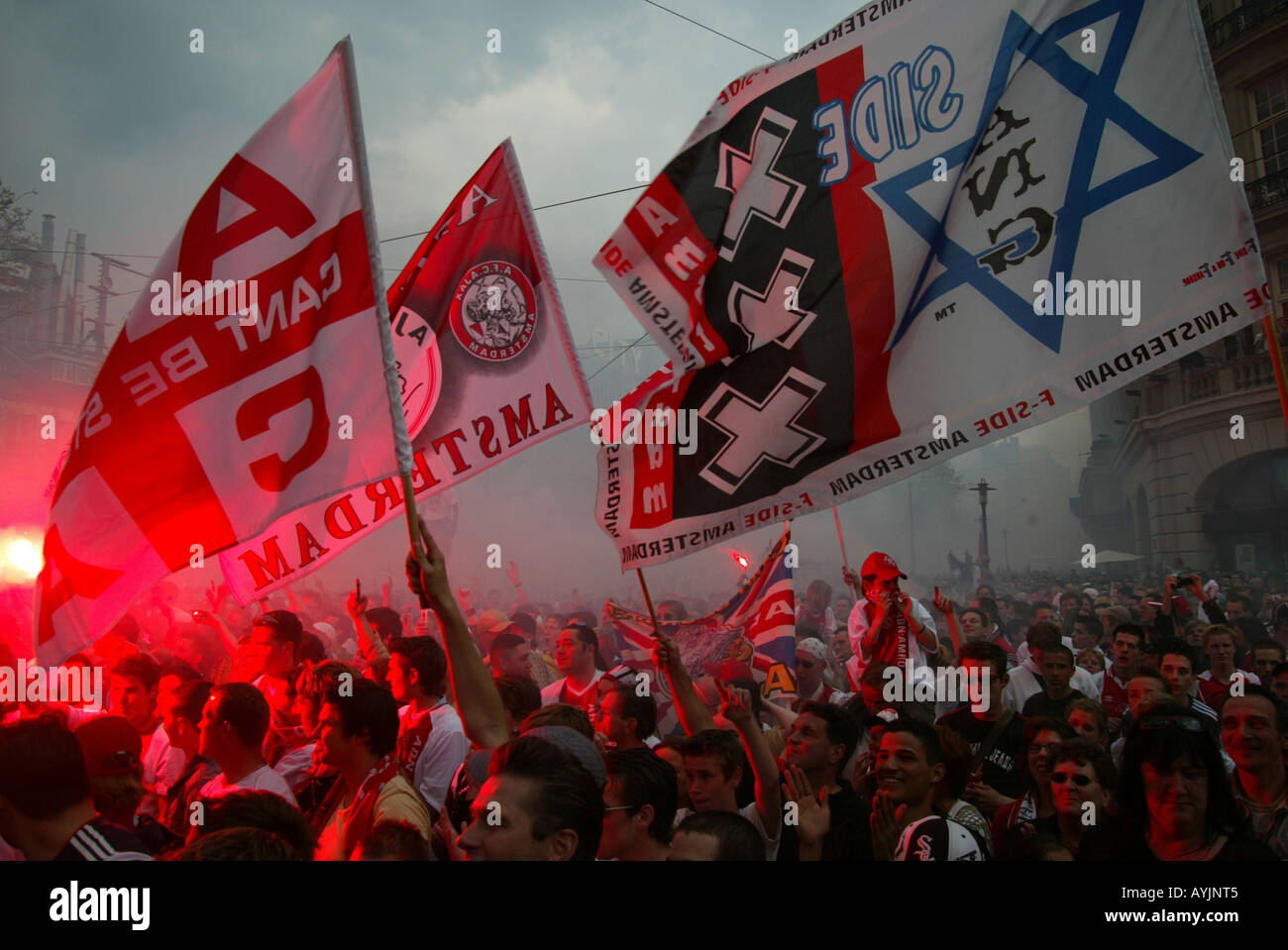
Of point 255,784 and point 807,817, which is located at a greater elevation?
point 255,784

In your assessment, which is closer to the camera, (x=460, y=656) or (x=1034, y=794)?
(x=460, y=656)

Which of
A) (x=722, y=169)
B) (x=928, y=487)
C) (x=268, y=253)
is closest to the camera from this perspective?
(x=268, y=253)

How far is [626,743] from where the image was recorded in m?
4.68

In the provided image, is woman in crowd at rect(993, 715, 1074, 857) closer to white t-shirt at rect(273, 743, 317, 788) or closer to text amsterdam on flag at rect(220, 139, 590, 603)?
text amsterdam on flag at rect(220, 139, 590, 603)

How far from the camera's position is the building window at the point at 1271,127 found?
17.1 metres

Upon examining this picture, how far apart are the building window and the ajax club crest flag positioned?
668 inches

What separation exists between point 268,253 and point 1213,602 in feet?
27.4

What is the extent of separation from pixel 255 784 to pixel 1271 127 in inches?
818

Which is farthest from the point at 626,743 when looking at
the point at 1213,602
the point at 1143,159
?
the point at 1213,602

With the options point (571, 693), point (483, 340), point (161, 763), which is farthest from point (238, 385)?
point (571, 693)

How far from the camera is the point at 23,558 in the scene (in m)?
11.8

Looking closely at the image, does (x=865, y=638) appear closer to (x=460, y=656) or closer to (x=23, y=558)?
(x=460, y=656)

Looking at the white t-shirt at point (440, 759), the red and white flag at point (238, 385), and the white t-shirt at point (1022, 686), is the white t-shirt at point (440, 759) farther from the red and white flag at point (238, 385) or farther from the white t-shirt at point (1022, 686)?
the white t-shirt at point (1022, 686)
